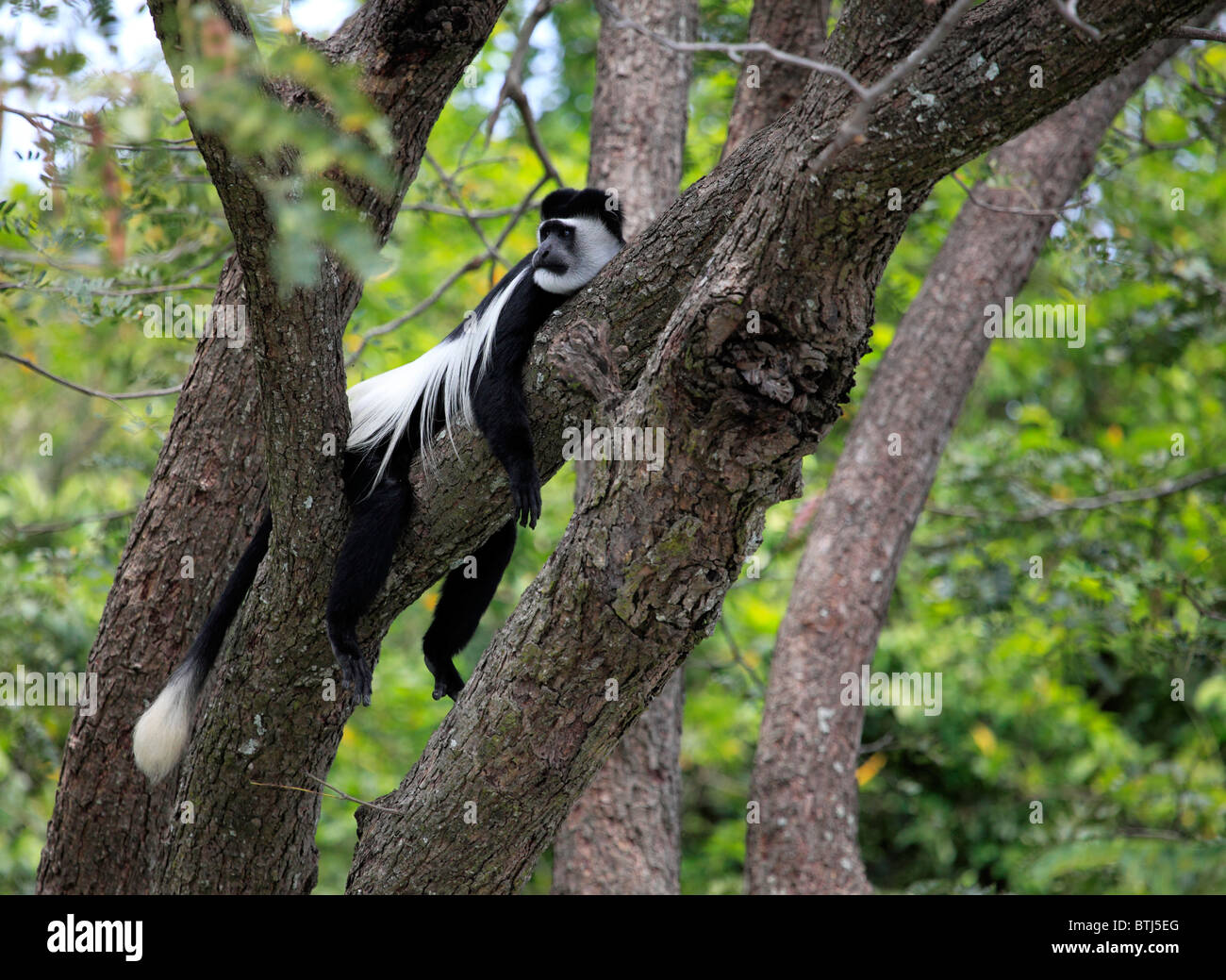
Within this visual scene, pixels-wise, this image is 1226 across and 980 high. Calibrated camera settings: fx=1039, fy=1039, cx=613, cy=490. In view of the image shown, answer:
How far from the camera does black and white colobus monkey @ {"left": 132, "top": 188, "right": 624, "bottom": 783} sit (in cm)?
180

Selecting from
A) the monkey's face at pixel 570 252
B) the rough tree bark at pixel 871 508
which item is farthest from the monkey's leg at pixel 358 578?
the rough tree bark at pixel 871 508

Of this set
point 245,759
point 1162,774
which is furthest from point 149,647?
point 1162,774

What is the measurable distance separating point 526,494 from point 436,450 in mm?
289

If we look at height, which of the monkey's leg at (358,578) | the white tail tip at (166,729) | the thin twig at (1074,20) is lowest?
the white tail tip at (166,729)

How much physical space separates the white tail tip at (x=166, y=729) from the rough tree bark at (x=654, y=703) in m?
1.02

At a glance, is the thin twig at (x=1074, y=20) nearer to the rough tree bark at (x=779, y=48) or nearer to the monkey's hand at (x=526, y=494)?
the monkey's hand at (x=526, y=494)

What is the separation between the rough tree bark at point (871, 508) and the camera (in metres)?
2.92

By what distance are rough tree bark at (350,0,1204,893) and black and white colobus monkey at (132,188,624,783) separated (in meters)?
0.26

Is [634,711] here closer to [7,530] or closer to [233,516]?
[233,516]

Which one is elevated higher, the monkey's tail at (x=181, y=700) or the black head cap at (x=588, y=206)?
the black head cap at (x=588, y=206)

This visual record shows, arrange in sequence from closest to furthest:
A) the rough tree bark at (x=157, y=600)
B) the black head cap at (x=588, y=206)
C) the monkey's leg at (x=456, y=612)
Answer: the rough tree bark at (x=157, y=600) → the monkey's leg at (x=456, y=612) → the black head cap at (x=588, y=206)

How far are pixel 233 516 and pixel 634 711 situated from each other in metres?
1.15

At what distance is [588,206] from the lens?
2859 millimetres

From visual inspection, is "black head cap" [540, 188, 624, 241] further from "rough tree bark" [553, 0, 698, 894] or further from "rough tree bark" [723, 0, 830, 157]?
"rough tree bark" [723, 0, 830, 157]
